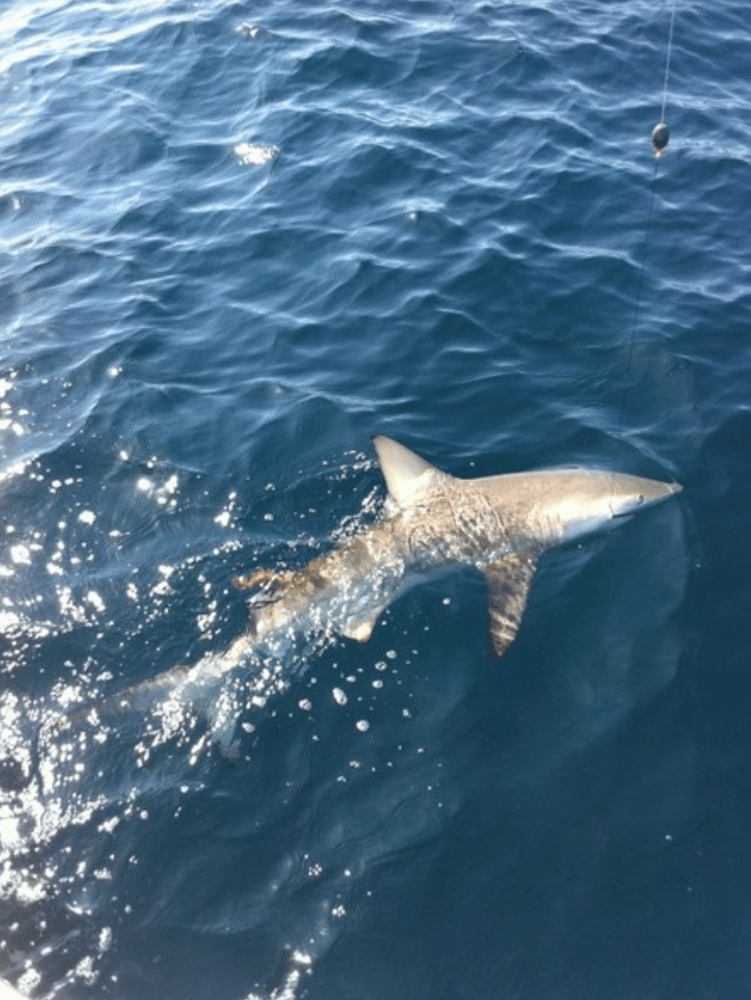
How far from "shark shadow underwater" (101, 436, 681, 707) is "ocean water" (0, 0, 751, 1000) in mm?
244

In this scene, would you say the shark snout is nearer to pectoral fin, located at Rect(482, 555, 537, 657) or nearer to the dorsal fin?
pectoral fin, located at Rect(482, 555, 537, 657)

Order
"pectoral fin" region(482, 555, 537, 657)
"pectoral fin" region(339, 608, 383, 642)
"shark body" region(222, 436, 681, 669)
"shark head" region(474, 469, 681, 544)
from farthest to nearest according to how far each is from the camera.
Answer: "shark head" region(474, 469, 681, 544), "shark body" region(222, 436, 681, 669), "pectoral fin" region(339, 608, 383, 642), "pectoral fin" region(482, 555, 537, 657)

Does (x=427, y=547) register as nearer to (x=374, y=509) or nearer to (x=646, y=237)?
(x=374, y=509)

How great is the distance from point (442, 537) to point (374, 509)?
0.88 meters

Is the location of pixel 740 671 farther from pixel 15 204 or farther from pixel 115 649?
pixel 15 204

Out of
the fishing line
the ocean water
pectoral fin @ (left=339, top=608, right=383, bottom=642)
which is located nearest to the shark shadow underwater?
pectoral fin @ (left=339, top=608, right=383, bottom=642)

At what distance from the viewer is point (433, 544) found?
988cm

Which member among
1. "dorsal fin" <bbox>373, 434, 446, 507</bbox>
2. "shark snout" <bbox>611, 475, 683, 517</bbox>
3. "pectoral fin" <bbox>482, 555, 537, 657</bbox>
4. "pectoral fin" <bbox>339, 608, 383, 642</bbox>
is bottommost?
"pectoral fin" <bbox>482, 555, 537, 657</bbox>

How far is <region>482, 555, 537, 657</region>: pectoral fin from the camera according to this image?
9.07 m

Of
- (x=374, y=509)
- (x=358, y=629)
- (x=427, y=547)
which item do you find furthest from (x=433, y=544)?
(x=358, y=629)

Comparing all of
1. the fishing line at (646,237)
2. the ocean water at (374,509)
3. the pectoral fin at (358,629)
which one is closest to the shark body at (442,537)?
the pectoral fin at (358,629)

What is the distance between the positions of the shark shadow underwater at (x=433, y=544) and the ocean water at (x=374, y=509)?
0.80 feet

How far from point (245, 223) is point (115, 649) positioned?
8610 millimetres

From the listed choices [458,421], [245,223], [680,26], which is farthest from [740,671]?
[680,26]
